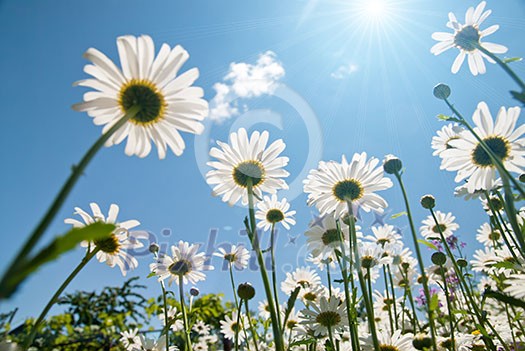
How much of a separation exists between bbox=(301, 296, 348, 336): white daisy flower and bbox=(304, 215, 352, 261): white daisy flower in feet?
1.24

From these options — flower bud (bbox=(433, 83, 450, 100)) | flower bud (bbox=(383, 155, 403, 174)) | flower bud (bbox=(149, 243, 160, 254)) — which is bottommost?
flower bud (bbox=(383, 155, 403, 174))

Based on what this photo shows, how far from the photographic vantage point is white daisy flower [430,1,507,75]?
7.82ft

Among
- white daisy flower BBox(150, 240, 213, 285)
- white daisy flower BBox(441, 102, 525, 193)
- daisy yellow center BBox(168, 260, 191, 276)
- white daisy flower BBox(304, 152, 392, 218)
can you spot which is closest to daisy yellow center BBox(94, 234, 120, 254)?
white daisy flower BBox(150, 240, 213, 285)

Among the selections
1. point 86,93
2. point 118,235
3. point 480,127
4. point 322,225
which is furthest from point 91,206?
point 480,127

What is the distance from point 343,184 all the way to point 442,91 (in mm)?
861

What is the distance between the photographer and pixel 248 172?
2.29 metres

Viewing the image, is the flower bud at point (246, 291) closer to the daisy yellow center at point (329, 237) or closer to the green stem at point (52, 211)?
A: the daisy yellow center at point (329, 237)

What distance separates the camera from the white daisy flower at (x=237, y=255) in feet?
12.1

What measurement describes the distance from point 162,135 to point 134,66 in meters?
0.35

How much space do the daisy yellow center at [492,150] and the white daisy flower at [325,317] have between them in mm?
1367

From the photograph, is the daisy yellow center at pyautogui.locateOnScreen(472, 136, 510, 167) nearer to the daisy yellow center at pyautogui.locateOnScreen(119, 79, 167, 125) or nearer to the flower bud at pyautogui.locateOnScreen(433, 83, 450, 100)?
the flower bud at pyautogui.locateOnScreen(433, 83, 450, 100)

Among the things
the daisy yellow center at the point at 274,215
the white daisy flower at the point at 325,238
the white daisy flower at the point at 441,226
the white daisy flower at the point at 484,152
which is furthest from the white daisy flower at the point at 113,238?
the white daisy flower at the point at 441,226

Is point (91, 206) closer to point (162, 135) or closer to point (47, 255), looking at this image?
point (162, 135)

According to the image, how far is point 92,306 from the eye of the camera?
6445 mm
